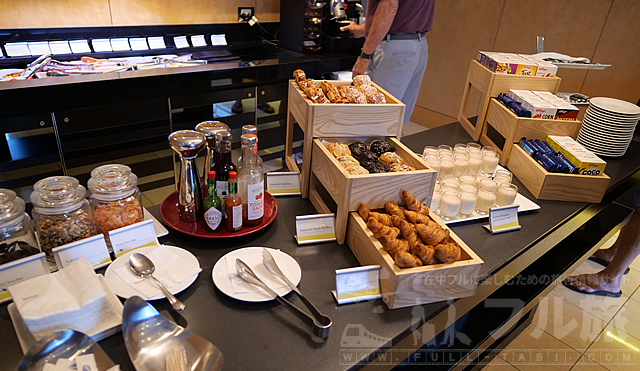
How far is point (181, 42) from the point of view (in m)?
3.23

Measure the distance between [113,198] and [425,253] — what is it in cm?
85

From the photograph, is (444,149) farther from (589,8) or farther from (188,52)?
(589,8)

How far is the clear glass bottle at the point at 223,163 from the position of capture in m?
1.18

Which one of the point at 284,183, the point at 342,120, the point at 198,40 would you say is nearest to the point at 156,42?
the point at 198,40

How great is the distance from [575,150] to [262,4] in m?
2.83

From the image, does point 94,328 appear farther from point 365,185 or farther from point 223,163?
point 365,185

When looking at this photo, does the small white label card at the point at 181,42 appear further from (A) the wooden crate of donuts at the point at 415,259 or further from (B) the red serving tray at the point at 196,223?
(A) the wooden crate of donuts at the point at 415,259

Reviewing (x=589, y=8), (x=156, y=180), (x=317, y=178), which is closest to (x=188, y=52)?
(x=156, y=180)

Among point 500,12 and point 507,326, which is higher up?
point 500,12

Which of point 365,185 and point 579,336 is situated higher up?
point 365,185

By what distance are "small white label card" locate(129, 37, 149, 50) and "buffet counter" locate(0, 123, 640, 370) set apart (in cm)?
207

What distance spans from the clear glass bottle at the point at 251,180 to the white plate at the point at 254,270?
0.12 m

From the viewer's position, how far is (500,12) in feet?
14.0

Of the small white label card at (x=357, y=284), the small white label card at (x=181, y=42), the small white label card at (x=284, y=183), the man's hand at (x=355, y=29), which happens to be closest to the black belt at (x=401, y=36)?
the man's hand at (x=355, y=29)
